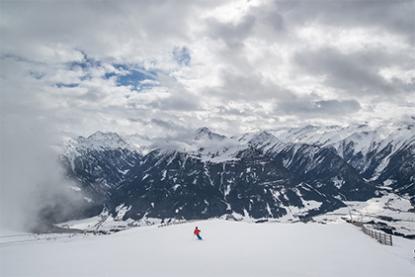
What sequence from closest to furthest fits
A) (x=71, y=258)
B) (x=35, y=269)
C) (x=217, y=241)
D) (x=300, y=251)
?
(x=35, y=269), (x=71, y=258), (x=300, y=251), (x=217, y=241)

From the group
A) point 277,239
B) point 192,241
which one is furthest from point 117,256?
point 277,239

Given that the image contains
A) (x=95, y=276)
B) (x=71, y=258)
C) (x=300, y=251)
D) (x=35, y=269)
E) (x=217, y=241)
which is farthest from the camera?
(x=217, y=241)

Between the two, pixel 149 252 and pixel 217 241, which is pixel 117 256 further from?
pixel 217 241

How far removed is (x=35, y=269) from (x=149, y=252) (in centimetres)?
981

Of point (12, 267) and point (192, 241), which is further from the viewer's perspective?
point (192, 241)

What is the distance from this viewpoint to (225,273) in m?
22.2

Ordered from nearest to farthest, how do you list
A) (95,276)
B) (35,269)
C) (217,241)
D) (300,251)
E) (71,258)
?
(95,276) → (35,269) → (71,258) → (300,251) → (217,241)

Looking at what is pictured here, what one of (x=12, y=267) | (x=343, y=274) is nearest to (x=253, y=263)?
(x=343, y=274)

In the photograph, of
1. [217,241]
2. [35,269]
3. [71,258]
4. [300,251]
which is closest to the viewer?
[35,269]

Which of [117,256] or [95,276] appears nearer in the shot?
[95,276]

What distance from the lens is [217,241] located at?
3703cm

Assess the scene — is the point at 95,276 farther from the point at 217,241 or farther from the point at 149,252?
the point at 217,241

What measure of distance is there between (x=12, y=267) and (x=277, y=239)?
1040 inches

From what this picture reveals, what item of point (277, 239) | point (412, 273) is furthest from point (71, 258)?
point (412, 273)
